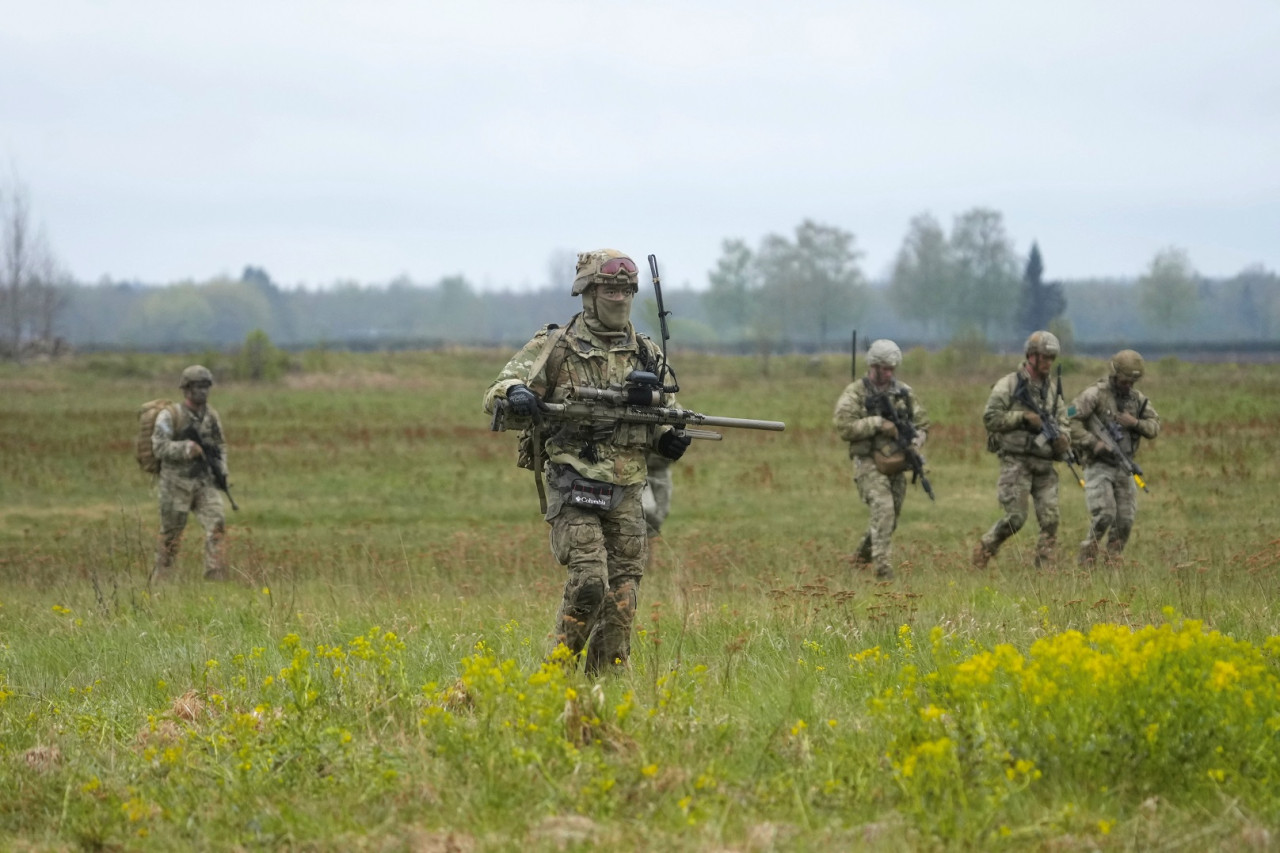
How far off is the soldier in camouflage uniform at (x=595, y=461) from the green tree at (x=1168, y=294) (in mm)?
100833

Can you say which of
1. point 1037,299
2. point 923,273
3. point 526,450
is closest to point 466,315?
point 923,273

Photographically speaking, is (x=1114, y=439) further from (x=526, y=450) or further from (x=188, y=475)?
(x=188, y=475)

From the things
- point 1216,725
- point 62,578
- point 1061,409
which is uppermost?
point 1061,409

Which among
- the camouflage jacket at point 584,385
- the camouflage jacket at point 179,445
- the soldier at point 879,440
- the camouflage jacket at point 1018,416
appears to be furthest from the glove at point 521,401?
the camouflage jacket at point 179,445

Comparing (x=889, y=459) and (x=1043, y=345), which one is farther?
(x=889, y=459)

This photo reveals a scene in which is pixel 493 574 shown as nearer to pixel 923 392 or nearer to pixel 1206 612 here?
pixel 1206 612

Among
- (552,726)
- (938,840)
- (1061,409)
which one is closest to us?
(938,840)

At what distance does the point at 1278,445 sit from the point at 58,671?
751 inches

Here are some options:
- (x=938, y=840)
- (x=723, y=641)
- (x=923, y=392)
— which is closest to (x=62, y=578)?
(x=723, y=641)

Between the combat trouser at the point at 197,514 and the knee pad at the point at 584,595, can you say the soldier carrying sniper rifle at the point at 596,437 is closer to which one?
the knee pad at the point at 584,595

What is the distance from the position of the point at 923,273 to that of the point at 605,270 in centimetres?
9909

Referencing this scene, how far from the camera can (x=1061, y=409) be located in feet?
35.4

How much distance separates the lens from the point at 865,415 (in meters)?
11.0

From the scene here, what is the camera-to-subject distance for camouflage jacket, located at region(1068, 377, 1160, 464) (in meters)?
10.8
